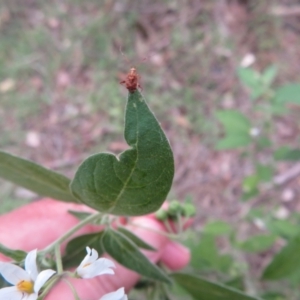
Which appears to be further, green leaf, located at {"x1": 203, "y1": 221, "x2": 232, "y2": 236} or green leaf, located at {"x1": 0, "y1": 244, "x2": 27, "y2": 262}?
green leaf, located at {"x1": 203, "y1": 221, "x2": 232, "y2": 236}

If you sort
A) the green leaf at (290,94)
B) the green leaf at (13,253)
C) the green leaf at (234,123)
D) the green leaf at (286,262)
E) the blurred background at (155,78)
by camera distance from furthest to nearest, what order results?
the blurred background at (155,78)
the green leaf at (234,123)
the green leaf at (290,94)
the green leaf at (286,262)
the green leaf at (13,253)

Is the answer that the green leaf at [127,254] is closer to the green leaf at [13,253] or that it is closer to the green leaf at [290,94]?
the green leaf at [13,253]

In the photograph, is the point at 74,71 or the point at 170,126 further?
the point at 74,71

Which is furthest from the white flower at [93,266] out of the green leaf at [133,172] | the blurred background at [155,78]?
the blurred background at [155,78]

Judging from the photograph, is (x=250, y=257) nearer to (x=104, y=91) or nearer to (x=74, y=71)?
(x=104, y=91)

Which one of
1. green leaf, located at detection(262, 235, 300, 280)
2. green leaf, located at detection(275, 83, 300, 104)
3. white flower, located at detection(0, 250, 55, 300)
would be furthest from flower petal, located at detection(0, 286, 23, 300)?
green leaf, located at detection(275, 83, 300, 104)

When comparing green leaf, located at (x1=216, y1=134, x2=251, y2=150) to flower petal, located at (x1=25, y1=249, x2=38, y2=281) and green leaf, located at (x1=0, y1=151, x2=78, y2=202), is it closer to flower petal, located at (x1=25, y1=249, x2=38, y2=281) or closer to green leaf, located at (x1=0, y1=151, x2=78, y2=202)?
green leaf, located at (x1=0, y1=151, x2=78, y2=202)

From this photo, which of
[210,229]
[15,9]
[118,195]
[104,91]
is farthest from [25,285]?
[15,9]
